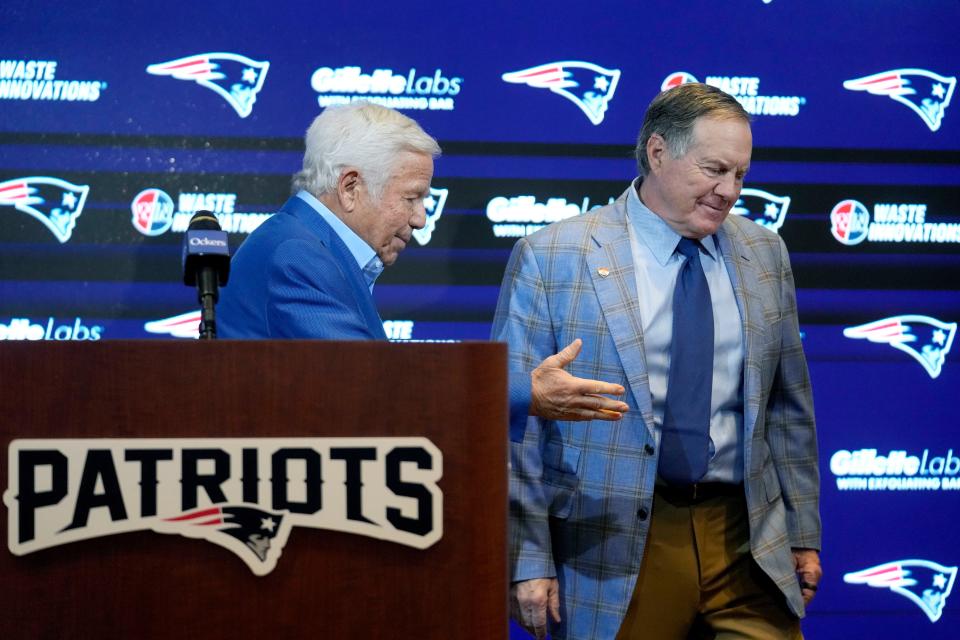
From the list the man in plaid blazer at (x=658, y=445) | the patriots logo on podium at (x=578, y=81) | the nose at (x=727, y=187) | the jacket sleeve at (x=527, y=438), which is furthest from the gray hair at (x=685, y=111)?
the patriots logo on podium at (x=578, y=81)

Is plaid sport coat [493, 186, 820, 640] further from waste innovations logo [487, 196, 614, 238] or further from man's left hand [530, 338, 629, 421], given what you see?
waste innovations logo [487, 196, 614, 238]

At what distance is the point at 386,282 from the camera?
394 cm

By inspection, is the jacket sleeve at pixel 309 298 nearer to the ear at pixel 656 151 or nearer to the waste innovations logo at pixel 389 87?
the ear at pixel 656 151

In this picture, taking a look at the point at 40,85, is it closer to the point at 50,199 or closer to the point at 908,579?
the point at 50,199

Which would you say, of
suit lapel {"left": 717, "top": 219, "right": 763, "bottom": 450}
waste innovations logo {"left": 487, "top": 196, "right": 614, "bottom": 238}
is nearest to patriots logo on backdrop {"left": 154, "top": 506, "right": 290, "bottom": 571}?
suit lapel {"left": 717, "top": 219, "right": 763, "bottom": 450}

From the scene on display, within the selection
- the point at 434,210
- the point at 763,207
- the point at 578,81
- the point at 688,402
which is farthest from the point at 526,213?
the point at 688,402

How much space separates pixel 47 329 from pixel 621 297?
1961mm

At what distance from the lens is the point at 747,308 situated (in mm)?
2875

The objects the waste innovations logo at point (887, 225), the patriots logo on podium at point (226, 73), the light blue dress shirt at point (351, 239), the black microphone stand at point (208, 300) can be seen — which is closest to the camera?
the black microphone stand at point (208, 300)

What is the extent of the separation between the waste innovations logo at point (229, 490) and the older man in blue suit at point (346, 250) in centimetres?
51

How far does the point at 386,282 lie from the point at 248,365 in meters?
2.22

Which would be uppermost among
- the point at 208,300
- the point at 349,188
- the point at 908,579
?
the point at 349,188

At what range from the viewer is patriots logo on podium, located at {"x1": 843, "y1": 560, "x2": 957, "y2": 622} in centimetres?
418

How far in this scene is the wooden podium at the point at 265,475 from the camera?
1685 millimetres
